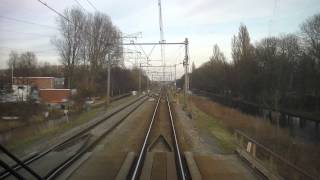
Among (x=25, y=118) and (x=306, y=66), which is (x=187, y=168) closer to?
(x=25, y=118)

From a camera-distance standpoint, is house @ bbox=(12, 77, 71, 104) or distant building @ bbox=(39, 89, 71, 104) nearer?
house @ bbox=(12, 77, 71, 104)

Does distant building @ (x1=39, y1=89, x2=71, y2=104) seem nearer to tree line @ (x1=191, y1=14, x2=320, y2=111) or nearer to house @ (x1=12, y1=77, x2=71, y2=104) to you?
house @ (x1=12, y1=77, x2=71, y2=104)

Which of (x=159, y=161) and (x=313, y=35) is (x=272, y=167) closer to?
(x=159, y=161)

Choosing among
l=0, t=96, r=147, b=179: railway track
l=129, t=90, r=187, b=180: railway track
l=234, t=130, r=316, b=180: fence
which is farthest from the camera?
l=129, t=90, r=187, b=180: railway track

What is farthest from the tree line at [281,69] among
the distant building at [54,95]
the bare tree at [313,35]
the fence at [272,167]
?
the fence at [272,167]

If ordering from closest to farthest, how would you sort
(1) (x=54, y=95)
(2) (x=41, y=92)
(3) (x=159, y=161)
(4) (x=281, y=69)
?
1. (3) (x=159, y=161)
2. (4) (x=281, y=69)
3. (1) (x=54, y=95)
4. (2) (x=41, y=92)

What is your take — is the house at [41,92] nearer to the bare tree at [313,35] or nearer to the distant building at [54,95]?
the distant building at [54,95]

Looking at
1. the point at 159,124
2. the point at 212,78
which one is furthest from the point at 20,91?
the point at 212,78

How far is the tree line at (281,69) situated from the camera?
5362 centimetres

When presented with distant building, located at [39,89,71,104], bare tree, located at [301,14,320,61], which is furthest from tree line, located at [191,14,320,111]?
distant building, located at [39,89,71,104]

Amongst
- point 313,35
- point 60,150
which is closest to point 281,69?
point 313,35

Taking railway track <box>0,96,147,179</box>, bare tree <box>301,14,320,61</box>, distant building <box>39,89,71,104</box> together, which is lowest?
railway track <box>0,96,147,179</box>

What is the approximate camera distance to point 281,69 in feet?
167

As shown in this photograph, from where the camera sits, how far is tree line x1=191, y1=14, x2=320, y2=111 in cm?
5362
